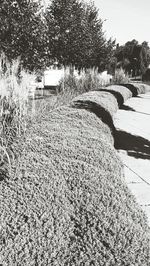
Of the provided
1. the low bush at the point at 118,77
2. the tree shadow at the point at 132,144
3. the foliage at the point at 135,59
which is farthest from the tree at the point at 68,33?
the foliage at the point at 135,59

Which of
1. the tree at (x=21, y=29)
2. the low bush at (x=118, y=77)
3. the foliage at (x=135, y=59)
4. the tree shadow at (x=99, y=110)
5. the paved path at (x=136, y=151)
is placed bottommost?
the paved path at (x=136, y=151)

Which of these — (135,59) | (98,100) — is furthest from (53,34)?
(135,59)

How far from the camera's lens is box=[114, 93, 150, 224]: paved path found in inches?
168

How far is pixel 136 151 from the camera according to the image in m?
6.50

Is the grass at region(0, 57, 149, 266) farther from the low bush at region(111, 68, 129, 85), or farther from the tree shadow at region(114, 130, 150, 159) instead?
the low bush at region(111, 68, 129, 85)

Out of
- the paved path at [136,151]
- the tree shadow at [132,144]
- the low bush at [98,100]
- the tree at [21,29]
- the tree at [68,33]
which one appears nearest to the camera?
the paved path at [136,151]

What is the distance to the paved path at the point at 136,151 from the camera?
426 cm

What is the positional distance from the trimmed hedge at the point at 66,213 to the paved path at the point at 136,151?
1.12m

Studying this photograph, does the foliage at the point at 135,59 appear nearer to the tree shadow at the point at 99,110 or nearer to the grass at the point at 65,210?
the tree shadow at the point at 99,110

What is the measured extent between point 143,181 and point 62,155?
2132 millimetres

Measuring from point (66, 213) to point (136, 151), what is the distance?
4420 millimetres

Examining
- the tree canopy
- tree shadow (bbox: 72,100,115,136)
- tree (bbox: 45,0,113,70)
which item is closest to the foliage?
the tree canopy

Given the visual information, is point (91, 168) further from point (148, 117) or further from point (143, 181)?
point (148, 117)

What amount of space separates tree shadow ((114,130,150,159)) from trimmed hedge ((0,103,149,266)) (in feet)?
10.8
